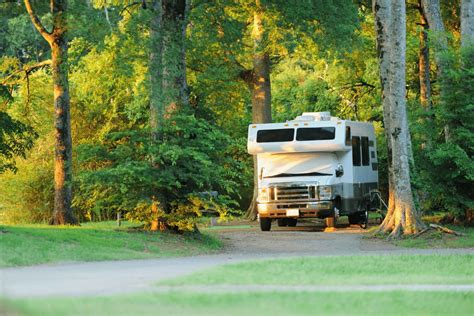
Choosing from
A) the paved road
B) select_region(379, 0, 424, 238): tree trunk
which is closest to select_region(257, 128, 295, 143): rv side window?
the paved road

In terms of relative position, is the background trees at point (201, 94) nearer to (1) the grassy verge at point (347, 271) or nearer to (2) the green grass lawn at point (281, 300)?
(1) the grassy verge at point (347, 271)

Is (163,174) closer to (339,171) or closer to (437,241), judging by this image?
(437,241)

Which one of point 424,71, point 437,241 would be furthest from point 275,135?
point 424,71

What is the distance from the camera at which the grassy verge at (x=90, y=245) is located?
65.2ft

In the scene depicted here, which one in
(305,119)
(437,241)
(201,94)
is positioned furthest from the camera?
(201,94)

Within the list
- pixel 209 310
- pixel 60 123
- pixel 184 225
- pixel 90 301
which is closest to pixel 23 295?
pixel 90 301

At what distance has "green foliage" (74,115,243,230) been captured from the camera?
24.5 m

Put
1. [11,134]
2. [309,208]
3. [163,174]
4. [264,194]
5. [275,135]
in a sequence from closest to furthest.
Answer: [163,174], [11,134], [309,208], [275,135], [264,194]

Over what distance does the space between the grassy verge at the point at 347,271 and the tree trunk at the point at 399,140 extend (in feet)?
22.0

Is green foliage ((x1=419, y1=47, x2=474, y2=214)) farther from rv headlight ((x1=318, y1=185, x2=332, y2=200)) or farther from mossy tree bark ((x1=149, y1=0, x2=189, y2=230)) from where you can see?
mossy tree bark ((x1=149, y1=0, x2=189, y2=230))

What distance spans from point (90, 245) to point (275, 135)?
10566mm

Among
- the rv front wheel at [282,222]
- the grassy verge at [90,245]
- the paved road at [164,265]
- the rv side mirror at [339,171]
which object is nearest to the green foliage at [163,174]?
the grassy verge at [90,245]

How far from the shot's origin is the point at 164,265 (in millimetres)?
18891

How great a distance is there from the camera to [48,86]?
143ft
